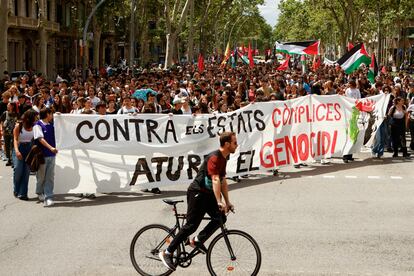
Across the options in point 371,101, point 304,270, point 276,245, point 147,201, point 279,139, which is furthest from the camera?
point 371,101

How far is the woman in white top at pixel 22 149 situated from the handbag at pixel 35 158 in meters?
0.53

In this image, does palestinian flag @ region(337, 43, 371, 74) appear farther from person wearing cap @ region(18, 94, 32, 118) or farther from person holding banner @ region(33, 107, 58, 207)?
person holding banner @ region(33, 107, 58, 207)

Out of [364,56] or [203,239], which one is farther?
[364,56]

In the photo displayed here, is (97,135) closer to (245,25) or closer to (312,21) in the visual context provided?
(312,21)

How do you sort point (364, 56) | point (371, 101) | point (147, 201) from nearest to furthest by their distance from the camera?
point (147, 201) → point (371, 101) → point (364, 56)

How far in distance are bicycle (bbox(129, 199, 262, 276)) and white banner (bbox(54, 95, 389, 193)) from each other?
4767 millimetres

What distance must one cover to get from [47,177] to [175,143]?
2431mm

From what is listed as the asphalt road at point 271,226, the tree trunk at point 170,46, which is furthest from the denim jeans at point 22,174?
the tree trunk at point 170,46

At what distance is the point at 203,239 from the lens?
25.1ft

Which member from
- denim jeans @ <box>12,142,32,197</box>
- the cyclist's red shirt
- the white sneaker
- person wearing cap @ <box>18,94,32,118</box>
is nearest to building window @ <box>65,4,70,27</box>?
person wearing cap @ <box>18,94,32,118</box>

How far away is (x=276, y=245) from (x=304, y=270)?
1.10 meters

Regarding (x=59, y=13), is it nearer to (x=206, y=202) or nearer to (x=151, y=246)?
(x=151, y=246)

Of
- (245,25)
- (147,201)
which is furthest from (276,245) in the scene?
(245,25)

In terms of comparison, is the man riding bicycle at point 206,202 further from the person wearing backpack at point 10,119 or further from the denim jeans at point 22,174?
the person wearing backpack at point 10,119
